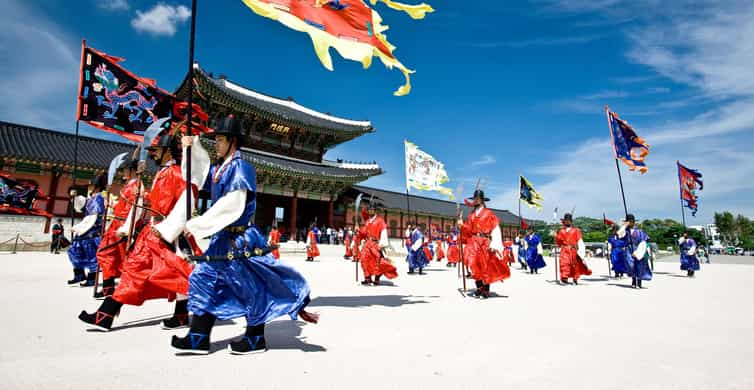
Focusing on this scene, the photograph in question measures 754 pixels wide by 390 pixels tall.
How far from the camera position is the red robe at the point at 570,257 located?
8.77 meters

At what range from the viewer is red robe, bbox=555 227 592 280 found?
8.77 metres

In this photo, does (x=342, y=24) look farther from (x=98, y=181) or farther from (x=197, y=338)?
(x=98, y=181)

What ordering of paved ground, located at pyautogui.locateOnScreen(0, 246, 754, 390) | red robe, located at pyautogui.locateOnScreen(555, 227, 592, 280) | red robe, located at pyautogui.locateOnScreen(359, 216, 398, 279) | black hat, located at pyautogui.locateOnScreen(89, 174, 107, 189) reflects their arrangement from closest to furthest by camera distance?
paved ground, located at pyautogui.locateOnScreen(0, 246, 754, 390), black hat, located at pyautogui.locateOnScreen(89, 174, 107, 189), red robe, located at pyautogui.locateOnScreen(359, 216, 398, 279), red robe, located at pyautogui.locateOnScreen(555, 227, 592, 280)

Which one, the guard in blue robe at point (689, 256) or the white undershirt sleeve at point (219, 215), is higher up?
the white undershirt sleeve at point (219, 215)

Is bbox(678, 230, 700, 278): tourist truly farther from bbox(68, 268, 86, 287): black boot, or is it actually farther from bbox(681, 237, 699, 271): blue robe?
bbox(68, 268, 86, 287): black boot

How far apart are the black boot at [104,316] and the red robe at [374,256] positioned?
195 inches

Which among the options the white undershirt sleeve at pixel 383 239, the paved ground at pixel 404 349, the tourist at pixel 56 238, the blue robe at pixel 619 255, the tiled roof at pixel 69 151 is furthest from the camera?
the tiled roof at pixel 69 151

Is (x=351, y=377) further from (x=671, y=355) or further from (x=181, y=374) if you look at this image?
(x=671, y=355)

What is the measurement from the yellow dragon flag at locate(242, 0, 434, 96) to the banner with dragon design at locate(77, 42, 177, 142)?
11.5 feet

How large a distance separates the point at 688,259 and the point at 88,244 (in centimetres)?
1611

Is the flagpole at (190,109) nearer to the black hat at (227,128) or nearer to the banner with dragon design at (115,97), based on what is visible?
the black hat at (227,128)

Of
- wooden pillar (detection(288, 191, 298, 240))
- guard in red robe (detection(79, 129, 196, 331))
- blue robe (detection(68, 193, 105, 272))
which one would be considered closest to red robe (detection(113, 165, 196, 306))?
guard in red robe (detection(79, 129, 196, 331))

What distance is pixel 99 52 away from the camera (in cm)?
600

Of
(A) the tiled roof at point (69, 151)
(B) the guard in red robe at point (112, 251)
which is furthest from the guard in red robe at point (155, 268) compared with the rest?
(A) the tiled roof at point (69, 151)
